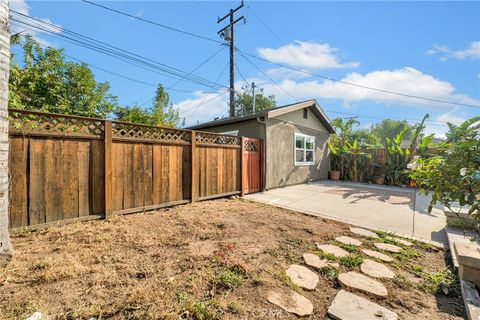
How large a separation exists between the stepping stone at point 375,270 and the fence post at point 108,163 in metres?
4.28

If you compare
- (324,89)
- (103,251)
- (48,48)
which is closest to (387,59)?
(324,89)

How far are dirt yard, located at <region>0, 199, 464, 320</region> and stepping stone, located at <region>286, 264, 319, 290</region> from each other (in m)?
0.08

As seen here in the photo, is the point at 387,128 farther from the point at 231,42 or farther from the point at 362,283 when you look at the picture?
the point at 362,283

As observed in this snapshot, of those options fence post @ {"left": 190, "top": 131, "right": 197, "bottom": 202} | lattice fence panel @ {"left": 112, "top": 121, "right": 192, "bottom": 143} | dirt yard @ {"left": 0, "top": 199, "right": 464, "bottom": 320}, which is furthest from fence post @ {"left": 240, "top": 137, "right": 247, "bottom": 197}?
dirt yard @ {"left": 0, "top": 199, "right": 464, "bottom": 320}

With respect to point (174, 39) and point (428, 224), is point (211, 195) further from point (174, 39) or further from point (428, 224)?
point (174, 39)

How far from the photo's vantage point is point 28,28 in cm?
724

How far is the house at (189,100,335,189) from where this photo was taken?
8000 mm

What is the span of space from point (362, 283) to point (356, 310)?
508 mm

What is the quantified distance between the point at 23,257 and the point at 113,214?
5.40 ft

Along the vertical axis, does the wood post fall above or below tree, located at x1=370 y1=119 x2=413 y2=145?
below

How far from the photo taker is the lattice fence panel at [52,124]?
3087 millimetres

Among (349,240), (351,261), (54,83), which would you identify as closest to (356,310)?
(351,261)

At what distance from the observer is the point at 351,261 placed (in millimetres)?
2703

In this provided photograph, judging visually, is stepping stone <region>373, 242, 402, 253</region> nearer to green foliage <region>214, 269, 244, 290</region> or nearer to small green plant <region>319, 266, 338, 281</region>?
small green plant <region>319, 266, 338, 281</region>
